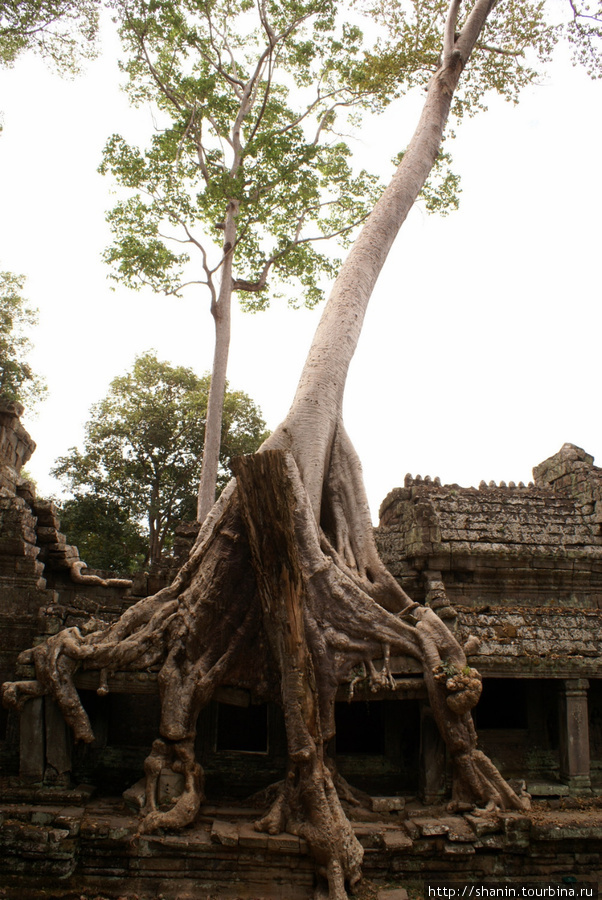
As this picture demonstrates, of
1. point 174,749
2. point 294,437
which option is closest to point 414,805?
point 174,749

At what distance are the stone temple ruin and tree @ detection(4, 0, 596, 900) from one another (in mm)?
179

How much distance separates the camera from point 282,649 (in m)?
4.93

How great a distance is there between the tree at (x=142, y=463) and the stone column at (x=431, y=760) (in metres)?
12.8

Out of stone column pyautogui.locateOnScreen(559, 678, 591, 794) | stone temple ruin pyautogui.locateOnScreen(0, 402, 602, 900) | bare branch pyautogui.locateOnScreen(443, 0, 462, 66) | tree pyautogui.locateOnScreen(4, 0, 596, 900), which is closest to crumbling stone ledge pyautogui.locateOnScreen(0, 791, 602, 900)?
stone temple ruin pyautogui.locateOnScreen(0, 402, 602, 900)

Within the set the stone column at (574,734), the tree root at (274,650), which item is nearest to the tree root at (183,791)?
the tree root at (274,650)

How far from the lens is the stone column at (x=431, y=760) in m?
5.25

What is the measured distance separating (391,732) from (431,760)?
1.16 meters

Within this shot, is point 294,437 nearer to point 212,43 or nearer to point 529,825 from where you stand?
point 529,825

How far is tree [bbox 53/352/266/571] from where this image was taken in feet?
56.6

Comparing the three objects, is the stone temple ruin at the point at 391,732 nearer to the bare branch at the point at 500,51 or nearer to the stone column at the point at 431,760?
the stone column at the point at 431,760

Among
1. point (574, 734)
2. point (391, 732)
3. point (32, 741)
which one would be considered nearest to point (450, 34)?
point (574, 734)

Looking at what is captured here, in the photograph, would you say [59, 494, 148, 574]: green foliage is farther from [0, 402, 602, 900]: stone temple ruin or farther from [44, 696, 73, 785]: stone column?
[44, 696, 73, 785]: stone column

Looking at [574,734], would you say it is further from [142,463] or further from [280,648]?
[142,463]

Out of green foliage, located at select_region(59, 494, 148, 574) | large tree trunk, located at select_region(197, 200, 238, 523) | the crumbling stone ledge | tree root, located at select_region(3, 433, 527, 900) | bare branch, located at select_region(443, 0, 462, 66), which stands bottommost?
the crumbling stone ledge
